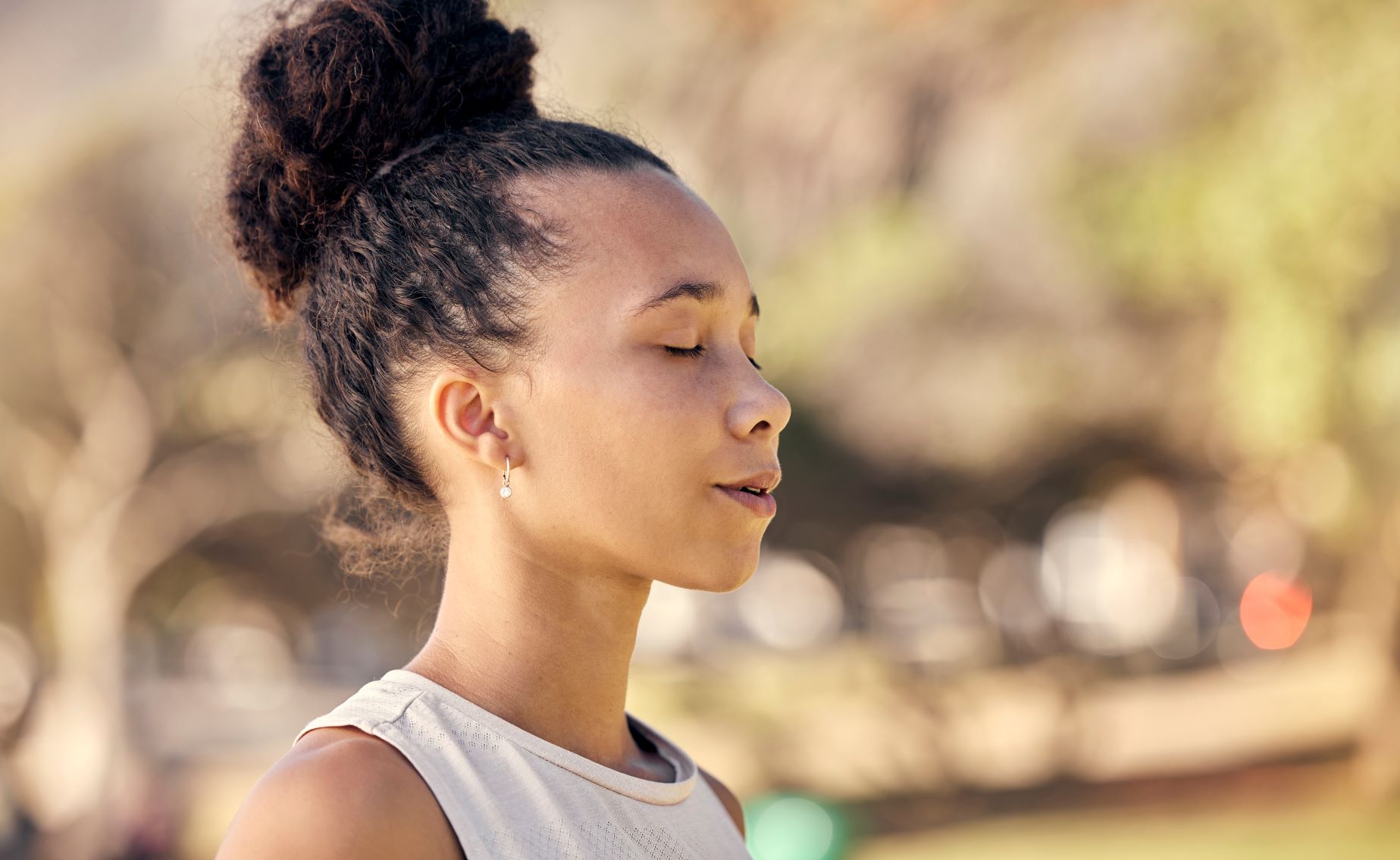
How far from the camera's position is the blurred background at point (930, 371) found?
771cm

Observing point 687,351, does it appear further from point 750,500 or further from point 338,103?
point 338,103

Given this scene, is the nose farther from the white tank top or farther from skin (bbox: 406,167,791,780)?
the white tank top

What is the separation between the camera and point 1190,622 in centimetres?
1406

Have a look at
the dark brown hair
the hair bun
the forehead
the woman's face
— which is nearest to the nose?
the woman's face

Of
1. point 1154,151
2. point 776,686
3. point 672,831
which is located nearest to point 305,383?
point 672,831

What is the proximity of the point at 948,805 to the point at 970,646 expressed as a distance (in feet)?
7.89

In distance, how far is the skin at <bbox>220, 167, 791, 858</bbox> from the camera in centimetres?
133

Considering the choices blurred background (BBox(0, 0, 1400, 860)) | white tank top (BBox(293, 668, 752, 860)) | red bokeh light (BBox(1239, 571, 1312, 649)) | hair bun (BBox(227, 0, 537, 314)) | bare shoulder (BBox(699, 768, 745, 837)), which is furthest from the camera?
red bokeh light (BBox(1239, 571, 1312, 649))

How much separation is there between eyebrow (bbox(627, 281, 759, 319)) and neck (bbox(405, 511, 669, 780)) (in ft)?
0.90

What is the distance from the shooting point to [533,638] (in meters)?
1.39

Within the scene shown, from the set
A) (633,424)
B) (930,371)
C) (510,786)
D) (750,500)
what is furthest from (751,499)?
(930,371)

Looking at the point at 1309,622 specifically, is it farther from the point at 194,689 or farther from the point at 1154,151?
the point at 194,689

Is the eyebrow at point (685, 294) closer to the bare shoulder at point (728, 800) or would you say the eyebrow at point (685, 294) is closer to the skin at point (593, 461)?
the skin at point (593, 461)

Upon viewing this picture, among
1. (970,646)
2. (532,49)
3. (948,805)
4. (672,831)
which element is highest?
(970,646)
